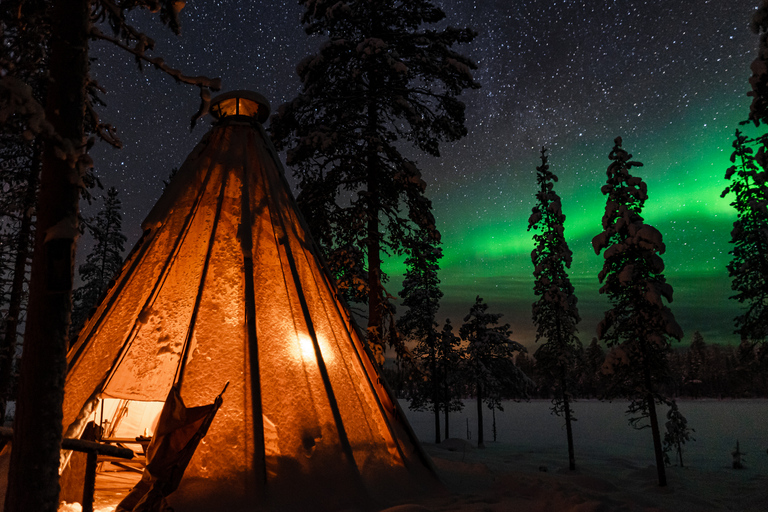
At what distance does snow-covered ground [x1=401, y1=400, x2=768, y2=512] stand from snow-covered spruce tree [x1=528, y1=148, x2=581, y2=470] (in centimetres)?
399

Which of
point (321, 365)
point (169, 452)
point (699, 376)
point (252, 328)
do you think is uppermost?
point (252, 328)

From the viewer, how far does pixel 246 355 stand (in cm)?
507

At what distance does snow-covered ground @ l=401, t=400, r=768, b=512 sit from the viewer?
17.3ft

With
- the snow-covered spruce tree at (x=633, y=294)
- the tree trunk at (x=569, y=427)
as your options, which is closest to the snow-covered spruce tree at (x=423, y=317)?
the tree trunk at (x=569, y=427)

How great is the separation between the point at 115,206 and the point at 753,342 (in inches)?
1261

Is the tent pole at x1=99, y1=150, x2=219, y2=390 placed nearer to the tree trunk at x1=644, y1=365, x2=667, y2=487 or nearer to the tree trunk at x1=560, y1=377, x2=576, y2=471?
the tree trunk at x1=644, y1=365, x2=667, y2=487

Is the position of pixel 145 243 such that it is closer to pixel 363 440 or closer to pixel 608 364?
pixel 363 440

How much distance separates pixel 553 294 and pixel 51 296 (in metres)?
19.1

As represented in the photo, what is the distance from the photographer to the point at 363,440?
205 inches

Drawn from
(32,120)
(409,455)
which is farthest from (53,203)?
(409,455)

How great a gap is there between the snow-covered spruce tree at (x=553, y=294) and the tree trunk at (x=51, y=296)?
1894cm

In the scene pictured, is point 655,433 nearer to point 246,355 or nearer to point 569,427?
point 569,427

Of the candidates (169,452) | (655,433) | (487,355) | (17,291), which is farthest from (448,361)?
(169,452)

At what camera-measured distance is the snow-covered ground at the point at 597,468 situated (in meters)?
5.27
